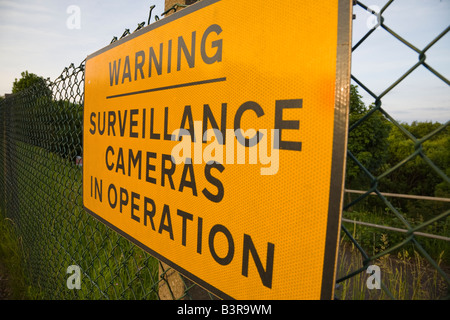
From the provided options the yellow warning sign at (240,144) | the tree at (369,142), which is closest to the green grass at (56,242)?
the yellow warning sign at (240,144)

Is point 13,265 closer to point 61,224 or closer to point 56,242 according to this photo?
point 56,242

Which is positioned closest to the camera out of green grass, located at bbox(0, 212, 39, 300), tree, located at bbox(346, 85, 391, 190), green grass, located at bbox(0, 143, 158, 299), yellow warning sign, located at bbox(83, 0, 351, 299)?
yellow warning sign, located at bbox(83, 0, 351, 299)

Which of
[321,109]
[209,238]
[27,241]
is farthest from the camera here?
[27,241]

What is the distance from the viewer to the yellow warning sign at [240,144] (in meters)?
0.55

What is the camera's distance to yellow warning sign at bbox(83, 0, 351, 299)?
1.82 feet

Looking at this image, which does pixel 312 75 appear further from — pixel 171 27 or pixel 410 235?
pixel 171 27

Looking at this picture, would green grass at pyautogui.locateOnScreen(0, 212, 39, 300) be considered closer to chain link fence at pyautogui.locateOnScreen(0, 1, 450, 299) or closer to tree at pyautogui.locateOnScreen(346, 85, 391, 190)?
chain link fence at pyautogui.locateOnScreen(0, 1, 450, 299)

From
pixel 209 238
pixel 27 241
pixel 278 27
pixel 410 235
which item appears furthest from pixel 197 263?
pixel 27 241

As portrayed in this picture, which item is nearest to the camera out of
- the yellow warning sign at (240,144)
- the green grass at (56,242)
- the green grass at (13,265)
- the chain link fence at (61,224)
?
the yellow warning sign at (240,144)

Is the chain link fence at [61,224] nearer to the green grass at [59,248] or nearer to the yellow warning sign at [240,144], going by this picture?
the green grass at [59,248]

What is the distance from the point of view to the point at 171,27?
983mm

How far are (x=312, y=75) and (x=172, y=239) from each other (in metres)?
0.66

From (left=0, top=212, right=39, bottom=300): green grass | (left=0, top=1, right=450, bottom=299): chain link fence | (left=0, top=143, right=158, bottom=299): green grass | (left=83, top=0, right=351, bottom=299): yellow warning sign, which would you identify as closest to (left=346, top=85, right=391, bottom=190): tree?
(left=0, top=1, right=450, bottom=299): chain link fence

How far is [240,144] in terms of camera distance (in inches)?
28.0
